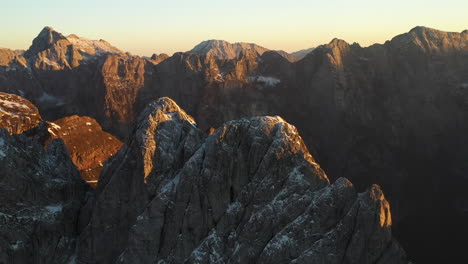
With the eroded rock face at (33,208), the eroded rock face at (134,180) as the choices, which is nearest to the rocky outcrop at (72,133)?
the eroded rock face at (33,208)

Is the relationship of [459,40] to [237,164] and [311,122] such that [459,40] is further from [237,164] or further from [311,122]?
[237,164]

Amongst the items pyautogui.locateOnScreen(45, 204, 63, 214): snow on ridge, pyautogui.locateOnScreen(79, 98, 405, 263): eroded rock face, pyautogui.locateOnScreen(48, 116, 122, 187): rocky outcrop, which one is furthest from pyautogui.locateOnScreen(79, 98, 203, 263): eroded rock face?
pyautogui.locateOnScreen(48, 116, 122, 187): rocky outcrop

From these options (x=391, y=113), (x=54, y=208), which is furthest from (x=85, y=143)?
(x=391, y=113)

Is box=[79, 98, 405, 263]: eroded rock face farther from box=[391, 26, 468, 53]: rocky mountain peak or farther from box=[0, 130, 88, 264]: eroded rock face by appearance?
box=[391, 26, 468, 53]: rocky mountain peak

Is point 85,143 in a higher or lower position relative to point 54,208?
lower

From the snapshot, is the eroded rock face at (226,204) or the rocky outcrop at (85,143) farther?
the rocky outcrop at (85,143)

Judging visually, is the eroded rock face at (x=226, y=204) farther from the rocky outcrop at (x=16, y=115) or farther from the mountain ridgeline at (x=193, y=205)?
the rocky outcrop at (x=16, y=115)

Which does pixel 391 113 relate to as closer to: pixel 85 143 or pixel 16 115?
pixel 85 143
